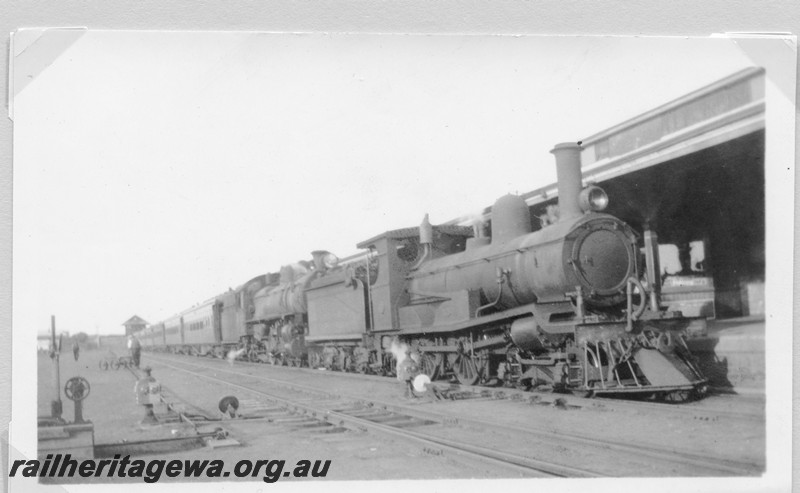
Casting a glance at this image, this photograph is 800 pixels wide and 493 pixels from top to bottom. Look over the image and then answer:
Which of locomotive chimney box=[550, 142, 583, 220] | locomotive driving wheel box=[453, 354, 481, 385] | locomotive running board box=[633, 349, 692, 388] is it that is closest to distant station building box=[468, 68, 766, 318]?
locomotive chimney box=[550, 142, 583, 220]

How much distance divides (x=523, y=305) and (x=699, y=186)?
3.57m

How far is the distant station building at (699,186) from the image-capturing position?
750 cm

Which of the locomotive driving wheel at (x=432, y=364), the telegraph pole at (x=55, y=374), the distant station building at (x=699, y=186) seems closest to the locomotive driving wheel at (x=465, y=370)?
the locomotive driving wheel at (x=432, y=364)

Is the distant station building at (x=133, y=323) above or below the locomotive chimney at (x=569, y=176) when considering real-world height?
below

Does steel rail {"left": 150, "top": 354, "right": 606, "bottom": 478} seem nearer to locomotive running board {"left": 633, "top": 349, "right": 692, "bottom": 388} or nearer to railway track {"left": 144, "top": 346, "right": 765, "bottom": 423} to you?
railway track {"left": 144, "top": 346, "right": 765, "bottom": 423}

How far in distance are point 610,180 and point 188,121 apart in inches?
242

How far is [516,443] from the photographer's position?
6.43m

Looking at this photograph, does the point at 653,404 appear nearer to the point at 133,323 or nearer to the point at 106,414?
the point at 106,414

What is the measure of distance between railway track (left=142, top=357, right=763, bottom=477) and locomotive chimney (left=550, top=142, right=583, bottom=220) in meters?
2.75

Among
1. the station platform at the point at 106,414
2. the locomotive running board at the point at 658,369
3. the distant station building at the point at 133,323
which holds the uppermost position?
the distant station building at the point at 133,323

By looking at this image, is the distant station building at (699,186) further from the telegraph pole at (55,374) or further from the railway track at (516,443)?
the telegraph pole at (55,374)

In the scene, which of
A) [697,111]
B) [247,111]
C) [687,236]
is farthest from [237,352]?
[697,111]

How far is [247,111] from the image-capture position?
7.52 meters

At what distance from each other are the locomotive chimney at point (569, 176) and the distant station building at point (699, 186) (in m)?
0.36
